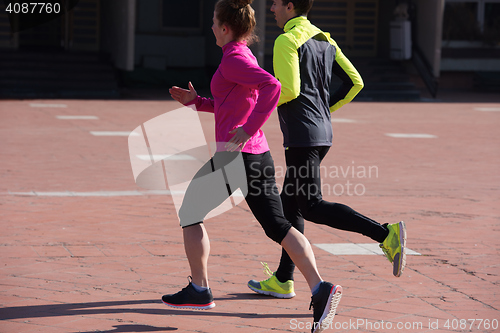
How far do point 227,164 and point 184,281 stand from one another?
106 centimetres

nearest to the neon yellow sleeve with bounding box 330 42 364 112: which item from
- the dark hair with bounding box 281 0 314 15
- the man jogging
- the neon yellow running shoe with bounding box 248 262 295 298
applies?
the man jogging

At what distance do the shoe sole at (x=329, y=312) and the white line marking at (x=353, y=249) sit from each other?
1.66 m

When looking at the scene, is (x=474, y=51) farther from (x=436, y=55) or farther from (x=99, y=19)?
(x=99, y=19)

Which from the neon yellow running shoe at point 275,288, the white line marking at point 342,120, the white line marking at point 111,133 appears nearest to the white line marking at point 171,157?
the white line marking at point 111,133

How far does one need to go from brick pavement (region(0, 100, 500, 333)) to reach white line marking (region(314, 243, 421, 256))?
10 centimetres

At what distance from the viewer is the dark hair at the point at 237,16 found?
11.8 feet

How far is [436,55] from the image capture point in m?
23.6

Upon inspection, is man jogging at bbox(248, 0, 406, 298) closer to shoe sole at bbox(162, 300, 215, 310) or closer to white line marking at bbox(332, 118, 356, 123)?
shoe sole at bbox(162, 300, 215, 310)

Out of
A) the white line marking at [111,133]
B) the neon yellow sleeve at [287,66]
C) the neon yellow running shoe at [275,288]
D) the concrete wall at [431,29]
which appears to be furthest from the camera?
the concrete wall at [431,29]

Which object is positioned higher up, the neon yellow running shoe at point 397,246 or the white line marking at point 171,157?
the neon yellow running shoe at point 397,246

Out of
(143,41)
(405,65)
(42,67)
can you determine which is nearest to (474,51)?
(405,65)

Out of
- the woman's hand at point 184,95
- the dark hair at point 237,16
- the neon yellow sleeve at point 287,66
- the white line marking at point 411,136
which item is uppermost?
the dark hair at point 237,16

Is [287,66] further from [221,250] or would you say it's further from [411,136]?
[411,136]

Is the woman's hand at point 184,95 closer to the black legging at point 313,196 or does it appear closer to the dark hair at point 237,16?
the dark hair at point 237,16
